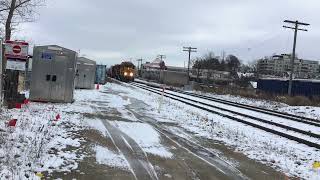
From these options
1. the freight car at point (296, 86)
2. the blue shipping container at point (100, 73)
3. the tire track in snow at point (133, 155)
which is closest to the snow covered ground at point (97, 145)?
the tire track in snow at point (133, 155)

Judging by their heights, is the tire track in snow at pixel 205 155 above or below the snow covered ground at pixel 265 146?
above

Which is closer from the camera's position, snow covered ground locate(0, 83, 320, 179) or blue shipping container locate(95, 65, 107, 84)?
snow covered ground locate(0, 83, 320, 179)

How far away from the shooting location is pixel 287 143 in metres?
A: 16.0

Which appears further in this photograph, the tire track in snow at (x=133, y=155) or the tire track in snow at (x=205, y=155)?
the tire track in snow at (x=205, y=155)

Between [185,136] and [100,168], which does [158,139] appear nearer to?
[185,136]

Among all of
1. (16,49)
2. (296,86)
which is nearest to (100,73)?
Result: (296,86)

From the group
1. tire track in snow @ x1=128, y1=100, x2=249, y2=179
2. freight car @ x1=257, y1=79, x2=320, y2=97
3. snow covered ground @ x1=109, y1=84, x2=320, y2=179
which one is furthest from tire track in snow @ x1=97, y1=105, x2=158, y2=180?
freight car @ x1=257, y1=79, x2=320, y2=97

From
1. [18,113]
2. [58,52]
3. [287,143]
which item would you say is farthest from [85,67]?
[287,143]

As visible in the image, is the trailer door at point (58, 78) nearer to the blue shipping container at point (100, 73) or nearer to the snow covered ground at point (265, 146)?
the snow covered ground at point (265, 146)

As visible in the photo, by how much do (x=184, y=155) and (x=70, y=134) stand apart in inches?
142

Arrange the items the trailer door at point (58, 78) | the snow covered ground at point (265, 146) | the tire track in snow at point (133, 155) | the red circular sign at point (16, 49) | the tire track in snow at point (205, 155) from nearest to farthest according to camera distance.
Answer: the tire track in snow at point (133, 155), the tire track in snow at point (205, 155), the snow covered ground at point (265, 146), the red circular sign at point (16, 49), the trailer door at point (58, 78)

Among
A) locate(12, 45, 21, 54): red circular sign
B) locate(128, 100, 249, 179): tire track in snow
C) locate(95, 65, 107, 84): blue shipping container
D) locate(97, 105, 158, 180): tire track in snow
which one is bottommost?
locate(128, 100, 249, 179): tire track in snow

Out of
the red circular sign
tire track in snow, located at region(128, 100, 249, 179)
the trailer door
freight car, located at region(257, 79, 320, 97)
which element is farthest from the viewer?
freight car, located at region(257, 79, 320, 97)

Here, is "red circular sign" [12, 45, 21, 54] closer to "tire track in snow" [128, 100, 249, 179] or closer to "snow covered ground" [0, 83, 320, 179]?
"snow covered ground" [0, 83, 320, 179]
